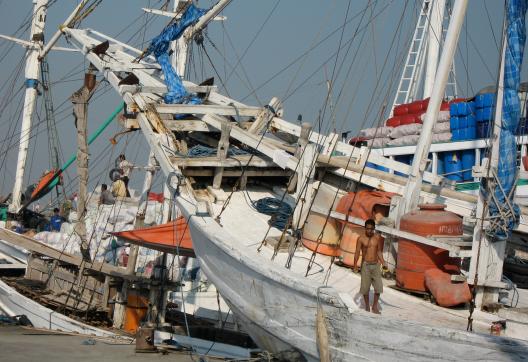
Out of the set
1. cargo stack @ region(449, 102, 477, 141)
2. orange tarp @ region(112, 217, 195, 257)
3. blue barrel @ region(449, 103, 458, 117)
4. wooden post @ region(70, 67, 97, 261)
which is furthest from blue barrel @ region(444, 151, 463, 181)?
wooden post @ region(70, 67, 97, 261)

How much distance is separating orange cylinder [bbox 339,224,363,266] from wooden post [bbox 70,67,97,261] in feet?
27.4

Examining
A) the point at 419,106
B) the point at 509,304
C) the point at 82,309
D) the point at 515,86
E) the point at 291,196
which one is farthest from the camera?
the point at 419,106

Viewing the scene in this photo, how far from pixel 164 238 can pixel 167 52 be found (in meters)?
6.20

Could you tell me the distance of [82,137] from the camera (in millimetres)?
17328

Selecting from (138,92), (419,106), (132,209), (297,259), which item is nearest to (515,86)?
(297,259)

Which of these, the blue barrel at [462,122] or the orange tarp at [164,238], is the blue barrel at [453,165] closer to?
the blue barrel at [462,122]

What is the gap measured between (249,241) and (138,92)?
556 cm

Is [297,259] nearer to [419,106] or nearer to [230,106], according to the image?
[230,106]

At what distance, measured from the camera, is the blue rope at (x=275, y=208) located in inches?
460

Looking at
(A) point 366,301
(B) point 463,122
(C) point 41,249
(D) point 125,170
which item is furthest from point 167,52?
(A) point 366,301

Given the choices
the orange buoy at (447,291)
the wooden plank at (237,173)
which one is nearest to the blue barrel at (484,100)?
the wooden plank at (237,173)

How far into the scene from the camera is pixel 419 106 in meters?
20.7

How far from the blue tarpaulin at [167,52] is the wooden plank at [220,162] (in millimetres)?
3241

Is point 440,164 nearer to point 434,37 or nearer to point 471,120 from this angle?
point 471,120
